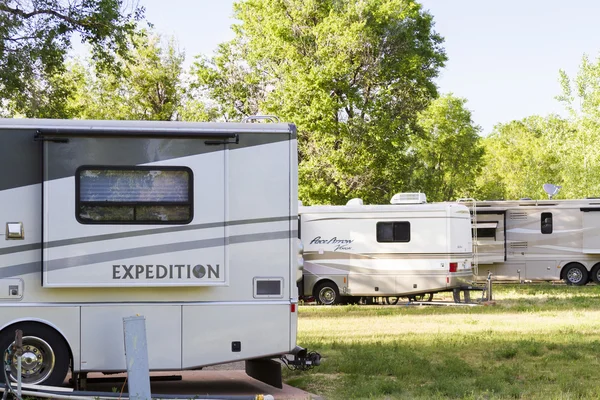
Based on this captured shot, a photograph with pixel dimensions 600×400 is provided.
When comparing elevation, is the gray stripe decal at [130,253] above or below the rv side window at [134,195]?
below

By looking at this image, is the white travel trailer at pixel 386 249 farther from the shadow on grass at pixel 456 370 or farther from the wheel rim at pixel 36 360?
the wheel rim at pixel 36 360

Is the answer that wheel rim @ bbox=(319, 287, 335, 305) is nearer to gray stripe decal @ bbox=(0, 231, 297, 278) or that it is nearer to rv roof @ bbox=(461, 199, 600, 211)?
rv roof @ bbox=(461, 199, 600, 211)

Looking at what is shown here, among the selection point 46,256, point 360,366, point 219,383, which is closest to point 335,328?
point 360,366

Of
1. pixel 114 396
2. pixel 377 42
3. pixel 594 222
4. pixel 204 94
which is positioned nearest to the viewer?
pixel 114 396

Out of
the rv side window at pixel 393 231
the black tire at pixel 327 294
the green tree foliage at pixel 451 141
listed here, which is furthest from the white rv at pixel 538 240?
the green tree foliage at pixel 451 141

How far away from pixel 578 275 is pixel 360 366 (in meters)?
19.4

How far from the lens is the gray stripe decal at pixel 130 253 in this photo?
9.32 metres

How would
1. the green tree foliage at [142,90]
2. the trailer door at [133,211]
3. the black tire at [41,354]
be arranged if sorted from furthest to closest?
the green tree foliage at [142,90] < the trailer door at [133,211] < the black tire at [41,354]

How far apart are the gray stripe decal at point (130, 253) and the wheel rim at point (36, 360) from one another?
70 centimetres

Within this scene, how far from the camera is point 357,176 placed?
113 feet

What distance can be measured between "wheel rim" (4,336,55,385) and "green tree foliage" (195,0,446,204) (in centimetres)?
2467

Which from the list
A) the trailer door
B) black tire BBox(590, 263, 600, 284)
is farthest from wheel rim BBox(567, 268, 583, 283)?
the trailer door

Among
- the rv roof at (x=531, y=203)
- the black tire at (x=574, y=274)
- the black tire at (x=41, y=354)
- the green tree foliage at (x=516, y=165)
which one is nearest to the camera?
the black tire at (x=41, y=354)

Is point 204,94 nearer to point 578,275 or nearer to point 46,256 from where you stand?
point 578,275
